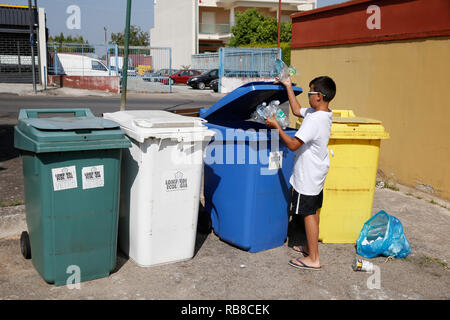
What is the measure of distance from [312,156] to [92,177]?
174 centimetres

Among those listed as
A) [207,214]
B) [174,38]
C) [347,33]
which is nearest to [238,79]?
[347,33]

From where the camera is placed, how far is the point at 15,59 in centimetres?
2234

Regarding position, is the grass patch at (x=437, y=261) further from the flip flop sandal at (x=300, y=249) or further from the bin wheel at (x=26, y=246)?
the bin wheel at (x=26, y=246)

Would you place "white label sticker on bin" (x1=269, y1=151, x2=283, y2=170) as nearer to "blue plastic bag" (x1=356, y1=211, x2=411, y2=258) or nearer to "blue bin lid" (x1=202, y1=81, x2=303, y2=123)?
"blue bin lid" (x1=202, y1=81, x2=303, y2=123)

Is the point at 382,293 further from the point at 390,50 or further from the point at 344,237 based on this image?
the point at 390,50

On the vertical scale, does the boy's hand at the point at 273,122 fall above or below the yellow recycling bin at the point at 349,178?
above

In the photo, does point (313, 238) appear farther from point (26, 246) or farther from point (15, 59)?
point (15, 59)

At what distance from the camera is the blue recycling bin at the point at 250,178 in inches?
154

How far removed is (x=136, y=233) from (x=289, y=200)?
144 centimetres

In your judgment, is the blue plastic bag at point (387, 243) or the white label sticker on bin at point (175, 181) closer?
the white label sticker on bin at point (175, 181)

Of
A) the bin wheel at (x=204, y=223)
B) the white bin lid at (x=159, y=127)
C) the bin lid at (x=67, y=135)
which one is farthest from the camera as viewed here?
the bin wheel at (x=204, y=223)

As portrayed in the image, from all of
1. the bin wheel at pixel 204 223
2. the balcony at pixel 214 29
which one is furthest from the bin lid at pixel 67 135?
the balcony at pixel 214 29

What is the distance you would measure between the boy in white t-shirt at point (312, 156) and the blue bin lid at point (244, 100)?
371 millimetres

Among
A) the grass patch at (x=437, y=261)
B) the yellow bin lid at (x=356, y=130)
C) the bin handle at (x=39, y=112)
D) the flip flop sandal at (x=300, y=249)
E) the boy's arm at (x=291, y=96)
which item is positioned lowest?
the grass patch at (x=437, y=261)
